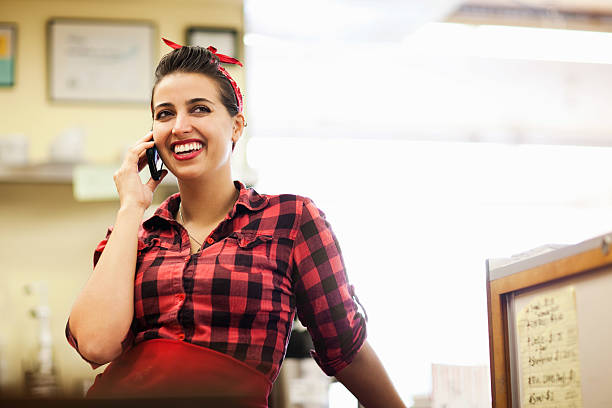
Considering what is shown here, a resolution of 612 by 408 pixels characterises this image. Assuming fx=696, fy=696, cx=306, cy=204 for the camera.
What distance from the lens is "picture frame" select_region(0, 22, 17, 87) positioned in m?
3.01

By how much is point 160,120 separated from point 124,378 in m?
0.52

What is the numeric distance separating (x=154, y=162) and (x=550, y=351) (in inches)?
34.1

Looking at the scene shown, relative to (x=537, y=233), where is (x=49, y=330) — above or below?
below

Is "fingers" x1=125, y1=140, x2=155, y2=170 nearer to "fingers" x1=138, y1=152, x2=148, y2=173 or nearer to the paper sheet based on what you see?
"fingers" x1=138, y1=152, x2=148, y2=173

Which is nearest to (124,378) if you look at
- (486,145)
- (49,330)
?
(49,330)

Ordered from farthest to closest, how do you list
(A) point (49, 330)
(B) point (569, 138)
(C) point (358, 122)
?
(B) point (569, 138) < (C) point (358, 122) < (A) point (49, 330)

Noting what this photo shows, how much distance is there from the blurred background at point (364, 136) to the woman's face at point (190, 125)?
1.50m

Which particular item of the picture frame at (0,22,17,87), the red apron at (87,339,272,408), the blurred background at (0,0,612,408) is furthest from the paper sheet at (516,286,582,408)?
the picture frame at (0,22,17,87)

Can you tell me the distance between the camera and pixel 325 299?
4.44 ft

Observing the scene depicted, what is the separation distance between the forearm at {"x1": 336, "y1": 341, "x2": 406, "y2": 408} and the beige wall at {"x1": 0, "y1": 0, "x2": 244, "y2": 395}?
188cm

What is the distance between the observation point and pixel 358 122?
4078mm

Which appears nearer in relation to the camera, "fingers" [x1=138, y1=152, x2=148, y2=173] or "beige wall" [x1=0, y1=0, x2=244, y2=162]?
"fingers" [x1=138, y1=152, x2=148, y2=173]

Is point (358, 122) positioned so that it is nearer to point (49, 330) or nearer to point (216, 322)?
point (49, 330)

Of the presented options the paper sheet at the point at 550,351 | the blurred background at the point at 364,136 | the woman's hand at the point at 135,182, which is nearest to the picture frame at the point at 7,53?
the blurred background at the point at 364,136
